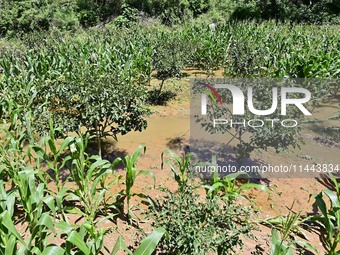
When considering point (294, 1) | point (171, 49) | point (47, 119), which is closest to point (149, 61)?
point (171, 49)

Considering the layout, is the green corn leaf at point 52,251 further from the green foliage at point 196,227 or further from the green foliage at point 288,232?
the green foliage at point 288,232

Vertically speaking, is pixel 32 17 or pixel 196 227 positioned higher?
pixel 32 17

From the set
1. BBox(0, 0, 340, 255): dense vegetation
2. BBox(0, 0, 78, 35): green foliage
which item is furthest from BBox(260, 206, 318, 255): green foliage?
BBox(0, 0, 78, 35): green foliage

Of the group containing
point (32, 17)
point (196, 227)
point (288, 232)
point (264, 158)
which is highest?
point (32, 17)

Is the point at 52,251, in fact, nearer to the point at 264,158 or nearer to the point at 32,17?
the point at 264,158

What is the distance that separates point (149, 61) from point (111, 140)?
3352 mm

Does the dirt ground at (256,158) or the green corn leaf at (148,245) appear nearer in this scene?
the green corn leaf at (148,245)

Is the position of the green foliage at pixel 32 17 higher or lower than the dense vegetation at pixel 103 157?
higher

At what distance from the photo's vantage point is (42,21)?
1811cm

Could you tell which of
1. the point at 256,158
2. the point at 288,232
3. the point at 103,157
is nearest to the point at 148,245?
the point at 288,232

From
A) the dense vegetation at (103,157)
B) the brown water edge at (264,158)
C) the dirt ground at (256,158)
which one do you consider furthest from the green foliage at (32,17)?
the brown water edge at (264,158)

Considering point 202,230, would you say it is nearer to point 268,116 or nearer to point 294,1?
point 268,116

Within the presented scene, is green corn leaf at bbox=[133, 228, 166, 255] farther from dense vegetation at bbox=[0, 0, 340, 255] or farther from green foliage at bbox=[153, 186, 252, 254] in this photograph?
green foliage at bbox=[153, 186, 252, 254]

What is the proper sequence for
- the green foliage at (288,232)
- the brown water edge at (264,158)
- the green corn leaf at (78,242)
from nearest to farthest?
1. the green corn leaf at (78,242)
2. the green foliage at (288,232)
3. the brown water edge at (264,158)
